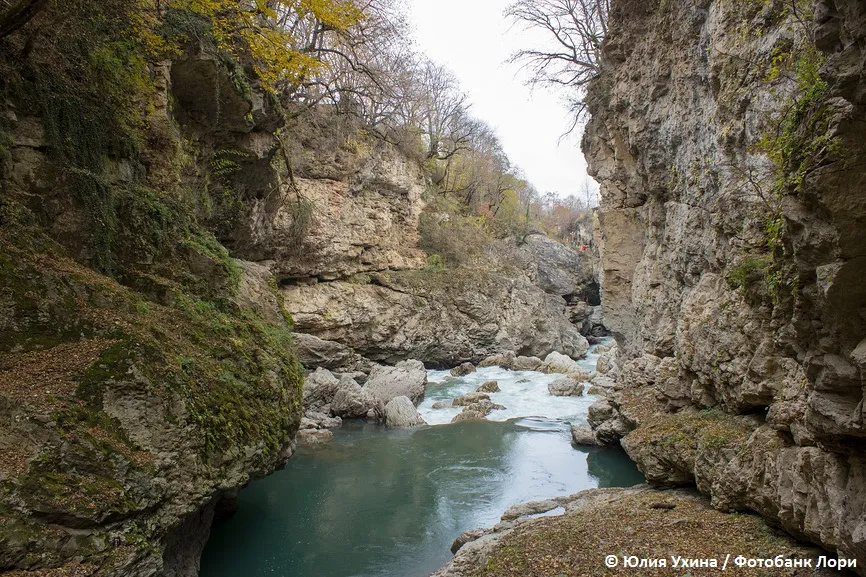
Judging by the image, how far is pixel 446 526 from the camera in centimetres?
927

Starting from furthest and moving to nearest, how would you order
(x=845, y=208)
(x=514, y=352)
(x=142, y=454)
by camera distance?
(x=514, y=352) < (x=142, y=454) < (x=845, y=208)

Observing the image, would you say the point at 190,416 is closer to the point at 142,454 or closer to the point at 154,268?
the point at 142,454

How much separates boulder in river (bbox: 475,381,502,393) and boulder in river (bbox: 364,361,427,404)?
232cm

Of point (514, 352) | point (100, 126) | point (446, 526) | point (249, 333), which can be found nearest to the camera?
point (100, 126)

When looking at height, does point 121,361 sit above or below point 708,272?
below

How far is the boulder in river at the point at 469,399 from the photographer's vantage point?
1784cm

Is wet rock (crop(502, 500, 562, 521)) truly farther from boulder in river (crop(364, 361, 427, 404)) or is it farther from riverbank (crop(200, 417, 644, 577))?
boulder in river (crop(364, 361, 427, 404))

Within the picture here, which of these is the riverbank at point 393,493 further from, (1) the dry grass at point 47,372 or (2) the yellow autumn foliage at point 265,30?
(2) the yellow autumn foliage at point 265,30

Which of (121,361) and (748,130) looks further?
(748,130)

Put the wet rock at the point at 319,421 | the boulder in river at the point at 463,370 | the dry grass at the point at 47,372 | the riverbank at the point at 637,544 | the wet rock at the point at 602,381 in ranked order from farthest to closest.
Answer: the boulder in river at the point at 463,370, the wet rock at the point at 602,381, the wet rock at the point at 319,421, the riverbank at the point at 637,544, the dry grass at the point at 47,372

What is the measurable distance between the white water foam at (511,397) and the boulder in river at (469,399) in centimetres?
33

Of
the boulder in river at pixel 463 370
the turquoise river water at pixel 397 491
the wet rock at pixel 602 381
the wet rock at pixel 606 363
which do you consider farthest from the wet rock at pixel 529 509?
the boulder in river at pixel 463 370

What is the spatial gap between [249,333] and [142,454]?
3.27 m

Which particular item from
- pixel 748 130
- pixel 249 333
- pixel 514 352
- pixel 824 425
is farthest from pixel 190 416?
pixel 514 352
